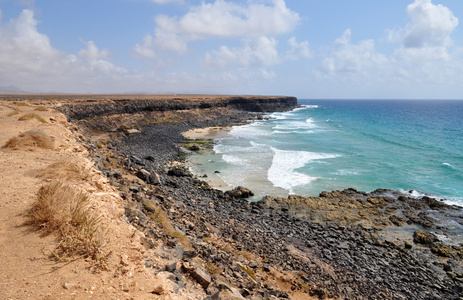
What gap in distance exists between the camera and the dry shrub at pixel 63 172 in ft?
30.2

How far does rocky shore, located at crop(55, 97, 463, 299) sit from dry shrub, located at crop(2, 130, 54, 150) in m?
2.47

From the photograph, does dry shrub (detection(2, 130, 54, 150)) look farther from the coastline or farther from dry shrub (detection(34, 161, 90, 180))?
dry shrub (detection(34, 161, 90, 180))

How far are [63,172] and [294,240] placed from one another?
13.9m

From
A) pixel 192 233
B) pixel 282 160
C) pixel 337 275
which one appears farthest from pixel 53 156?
pixel 282 160

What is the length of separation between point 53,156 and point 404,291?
18.6 meters

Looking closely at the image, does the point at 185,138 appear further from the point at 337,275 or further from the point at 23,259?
the point at 23,259

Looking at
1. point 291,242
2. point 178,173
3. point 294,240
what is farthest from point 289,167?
point 291,242

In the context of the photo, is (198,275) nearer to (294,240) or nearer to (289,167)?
(294,240)

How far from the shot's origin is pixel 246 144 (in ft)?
154

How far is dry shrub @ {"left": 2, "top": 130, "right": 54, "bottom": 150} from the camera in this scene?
12.7m

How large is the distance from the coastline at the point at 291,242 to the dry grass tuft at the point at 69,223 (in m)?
1.69

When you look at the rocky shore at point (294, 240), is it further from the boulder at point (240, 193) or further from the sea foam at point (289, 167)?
the sea foam at point (289, 167)

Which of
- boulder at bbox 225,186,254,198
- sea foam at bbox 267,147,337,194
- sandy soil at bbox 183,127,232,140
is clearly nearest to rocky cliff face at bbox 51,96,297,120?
sandy soil at bbox 183,127,232,140

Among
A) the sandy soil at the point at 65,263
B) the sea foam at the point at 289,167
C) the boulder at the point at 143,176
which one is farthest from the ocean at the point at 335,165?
the sandy soil at the point at 65,263
